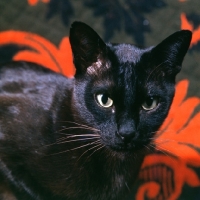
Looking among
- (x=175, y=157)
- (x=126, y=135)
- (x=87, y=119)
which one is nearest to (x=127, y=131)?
(x=126, y=135)

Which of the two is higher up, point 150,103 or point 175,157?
point 150,103

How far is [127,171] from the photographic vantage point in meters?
0.84

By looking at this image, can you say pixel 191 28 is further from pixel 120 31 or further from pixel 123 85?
pixel 123 85

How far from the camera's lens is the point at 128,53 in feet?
2.44

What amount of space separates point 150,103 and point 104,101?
0.29 ft

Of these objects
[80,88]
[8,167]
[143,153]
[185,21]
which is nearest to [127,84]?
[80,88]

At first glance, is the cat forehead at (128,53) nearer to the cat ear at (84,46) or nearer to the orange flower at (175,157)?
the cat ear at (84,46)

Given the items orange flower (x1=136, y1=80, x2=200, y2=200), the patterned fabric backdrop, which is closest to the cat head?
orange flower (x1=136, y1=80, x2=200, y2=200)

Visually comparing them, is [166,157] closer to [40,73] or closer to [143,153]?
[143,153]

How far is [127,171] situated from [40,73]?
12.6 inches

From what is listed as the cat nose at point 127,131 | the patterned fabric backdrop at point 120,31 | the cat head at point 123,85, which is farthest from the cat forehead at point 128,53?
the patterned fabric backdrop at point 120,31

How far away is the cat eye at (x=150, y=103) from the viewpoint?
71cm

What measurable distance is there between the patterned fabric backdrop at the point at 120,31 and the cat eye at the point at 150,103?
0.92 ft

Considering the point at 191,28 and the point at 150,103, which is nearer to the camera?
the point at 150,103
